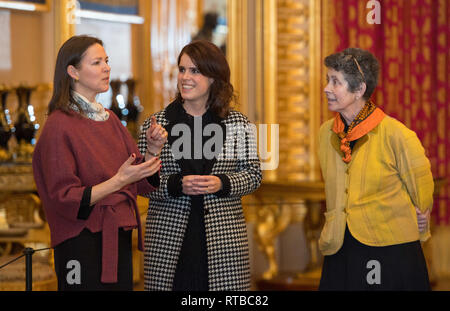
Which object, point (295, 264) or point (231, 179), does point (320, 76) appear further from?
point (231, 179)

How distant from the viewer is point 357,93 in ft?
8.66

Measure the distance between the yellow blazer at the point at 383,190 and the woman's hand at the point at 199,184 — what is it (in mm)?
472

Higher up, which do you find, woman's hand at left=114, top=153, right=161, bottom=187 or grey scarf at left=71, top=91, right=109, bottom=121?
grey scarf at left=71, top=91, right=109, bottom=121

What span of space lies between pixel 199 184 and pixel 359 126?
25.2 inches

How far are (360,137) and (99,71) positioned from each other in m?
0.99

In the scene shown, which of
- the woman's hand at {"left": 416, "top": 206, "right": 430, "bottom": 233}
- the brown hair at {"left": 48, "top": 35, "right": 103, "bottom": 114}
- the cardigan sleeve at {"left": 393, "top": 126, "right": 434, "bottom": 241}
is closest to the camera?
the brown hair at {"left": 48, "top": 35, "right": 103, "bottom": 114}

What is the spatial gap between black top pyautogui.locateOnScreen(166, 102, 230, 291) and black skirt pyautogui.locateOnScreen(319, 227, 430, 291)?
531 millimetres

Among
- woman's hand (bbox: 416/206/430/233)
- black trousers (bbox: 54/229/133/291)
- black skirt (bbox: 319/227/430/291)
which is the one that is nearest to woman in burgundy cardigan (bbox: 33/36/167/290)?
black trousers (bbox: 54/229/133/291)

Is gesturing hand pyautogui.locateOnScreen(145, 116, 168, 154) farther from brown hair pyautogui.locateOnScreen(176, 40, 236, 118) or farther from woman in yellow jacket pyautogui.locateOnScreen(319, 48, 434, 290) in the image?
woman in yellow jacket pyautogui.locateOnScreen(319, 48, 434, 290)

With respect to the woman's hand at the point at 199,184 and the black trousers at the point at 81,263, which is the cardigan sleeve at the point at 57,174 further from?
the woman's hand at the point at 199,184

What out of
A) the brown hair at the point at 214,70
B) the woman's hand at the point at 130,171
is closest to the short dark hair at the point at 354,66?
the brown hair at the point at 214,70

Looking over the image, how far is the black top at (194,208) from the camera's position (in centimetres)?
266

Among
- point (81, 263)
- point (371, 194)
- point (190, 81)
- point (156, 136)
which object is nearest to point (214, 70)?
point (190, 81)

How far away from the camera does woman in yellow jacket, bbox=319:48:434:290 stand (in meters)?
2.58
